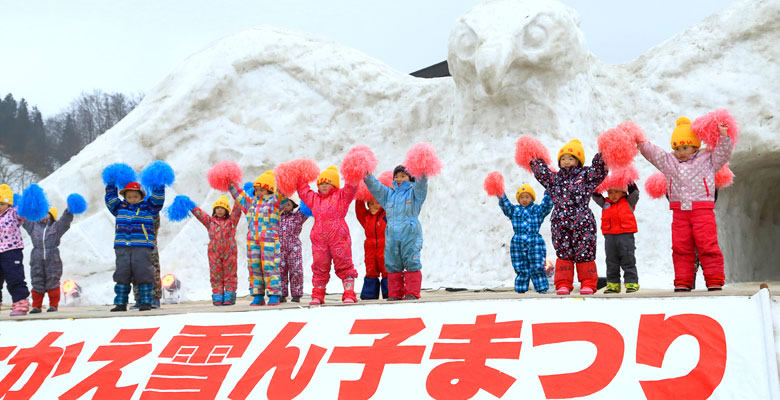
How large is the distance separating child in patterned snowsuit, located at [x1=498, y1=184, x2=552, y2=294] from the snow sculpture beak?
2.84 metres

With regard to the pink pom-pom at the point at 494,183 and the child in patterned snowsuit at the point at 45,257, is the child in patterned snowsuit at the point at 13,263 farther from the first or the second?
the pink pom-pom at the point at 494,183

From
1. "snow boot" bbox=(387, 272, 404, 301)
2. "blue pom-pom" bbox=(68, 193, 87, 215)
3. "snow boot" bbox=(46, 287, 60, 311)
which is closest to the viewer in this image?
"snow boot" bbox=(387, 272, 404, 301)

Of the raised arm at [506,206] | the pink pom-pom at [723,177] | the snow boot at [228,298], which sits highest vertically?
the pink pom-pom at [723,177]

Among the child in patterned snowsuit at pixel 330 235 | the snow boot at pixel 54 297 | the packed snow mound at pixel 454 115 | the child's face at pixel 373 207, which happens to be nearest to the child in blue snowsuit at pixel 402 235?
the child in patterned snowsuit at pixel 330 235

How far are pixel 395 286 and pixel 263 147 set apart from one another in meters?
6.55

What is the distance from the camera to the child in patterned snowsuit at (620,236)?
635cm

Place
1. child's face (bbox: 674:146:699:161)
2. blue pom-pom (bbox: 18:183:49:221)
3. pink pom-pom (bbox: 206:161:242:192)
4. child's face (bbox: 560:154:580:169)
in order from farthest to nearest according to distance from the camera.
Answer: blue pom-pom (bbox: 18:183:49:221) → pink pom-pom (bbox: 206:161:242:192) → child's face (bbox: 560:154:580:169) → child's face (bbox: 674:146:699:161)

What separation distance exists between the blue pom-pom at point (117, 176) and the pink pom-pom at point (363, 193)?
2.21m

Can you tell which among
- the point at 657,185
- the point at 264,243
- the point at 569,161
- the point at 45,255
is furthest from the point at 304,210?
the point at 45,255

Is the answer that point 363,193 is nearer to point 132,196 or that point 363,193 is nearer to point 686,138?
point 132,196

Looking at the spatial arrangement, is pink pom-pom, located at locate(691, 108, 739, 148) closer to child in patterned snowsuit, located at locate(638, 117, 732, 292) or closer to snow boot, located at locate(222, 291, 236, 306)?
child in patterned snowsuit, located at locate(638, 117, 732, 292)

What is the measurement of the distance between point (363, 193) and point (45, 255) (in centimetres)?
438

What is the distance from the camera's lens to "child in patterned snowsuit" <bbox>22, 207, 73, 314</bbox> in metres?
8.39


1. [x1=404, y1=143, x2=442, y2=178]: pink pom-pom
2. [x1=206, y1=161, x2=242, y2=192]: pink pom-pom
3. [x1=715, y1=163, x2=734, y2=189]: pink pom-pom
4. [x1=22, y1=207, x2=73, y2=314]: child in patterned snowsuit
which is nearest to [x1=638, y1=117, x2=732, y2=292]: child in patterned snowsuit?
[x1=715, y1=163, x2=734, y2=189]: pink pom-pom
